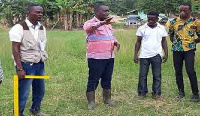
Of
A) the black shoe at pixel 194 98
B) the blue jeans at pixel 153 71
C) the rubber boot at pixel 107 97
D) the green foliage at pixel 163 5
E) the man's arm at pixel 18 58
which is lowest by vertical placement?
the black shoe at pixel 194 98

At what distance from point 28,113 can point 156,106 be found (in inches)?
74.3

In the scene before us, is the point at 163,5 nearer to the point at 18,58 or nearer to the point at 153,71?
the point at 153,71

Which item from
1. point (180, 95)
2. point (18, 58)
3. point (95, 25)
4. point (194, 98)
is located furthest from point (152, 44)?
point (18, 58)

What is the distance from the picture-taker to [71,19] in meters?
26.8

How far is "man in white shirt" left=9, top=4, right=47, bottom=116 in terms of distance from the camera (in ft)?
13.0

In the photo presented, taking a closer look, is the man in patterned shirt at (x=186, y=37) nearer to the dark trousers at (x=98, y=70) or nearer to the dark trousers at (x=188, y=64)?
the dark trousers at (x=188, y=64)

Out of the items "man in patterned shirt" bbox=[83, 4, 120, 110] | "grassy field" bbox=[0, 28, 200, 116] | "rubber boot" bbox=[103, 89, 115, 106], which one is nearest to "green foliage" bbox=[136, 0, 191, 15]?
"grassy field" bbox=[0, 28, 200, 116]

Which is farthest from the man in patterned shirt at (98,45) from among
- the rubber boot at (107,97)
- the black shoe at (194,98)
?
the black shoe at (194,98)

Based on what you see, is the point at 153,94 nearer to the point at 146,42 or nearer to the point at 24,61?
the point at 146,42

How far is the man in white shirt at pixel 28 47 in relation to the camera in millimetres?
3951

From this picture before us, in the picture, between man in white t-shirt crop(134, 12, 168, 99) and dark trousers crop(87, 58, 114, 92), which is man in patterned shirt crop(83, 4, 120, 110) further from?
man in white t-shirt crop(134, 12, 168, 99)

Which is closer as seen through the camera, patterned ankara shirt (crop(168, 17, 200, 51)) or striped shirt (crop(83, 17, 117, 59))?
striped shirt (crop(83, 17, 117, 59))

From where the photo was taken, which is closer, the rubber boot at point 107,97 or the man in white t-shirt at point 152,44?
the rubber boot at point 107,97

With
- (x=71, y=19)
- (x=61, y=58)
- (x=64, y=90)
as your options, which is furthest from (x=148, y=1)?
(x=64, y=90)
